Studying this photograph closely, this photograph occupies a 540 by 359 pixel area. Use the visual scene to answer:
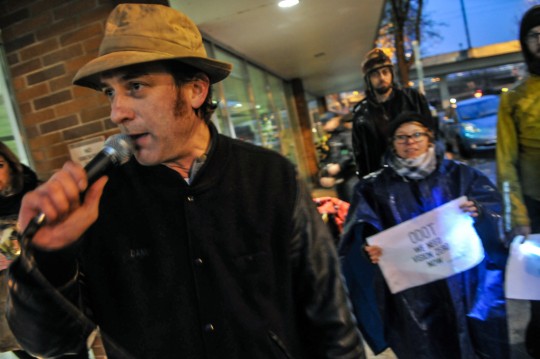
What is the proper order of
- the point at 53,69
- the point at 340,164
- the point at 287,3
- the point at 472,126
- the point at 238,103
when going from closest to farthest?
the point at 53,69 < the point at 287,3 < the point at 340,164 < the point at 238,103 < the point at 472,126

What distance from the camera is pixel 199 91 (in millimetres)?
1493

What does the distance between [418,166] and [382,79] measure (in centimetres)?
165

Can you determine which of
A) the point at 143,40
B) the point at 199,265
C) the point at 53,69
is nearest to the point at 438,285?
the point at 199,265

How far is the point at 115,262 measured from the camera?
4.30 ft

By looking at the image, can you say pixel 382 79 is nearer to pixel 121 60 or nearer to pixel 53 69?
pixel 53 69

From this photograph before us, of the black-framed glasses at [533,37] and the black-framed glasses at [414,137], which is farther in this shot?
the black-framed glasses at [414,137]

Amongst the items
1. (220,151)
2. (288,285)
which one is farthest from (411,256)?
(220,151)

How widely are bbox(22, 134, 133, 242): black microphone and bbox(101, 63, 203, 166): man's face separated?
4 cm

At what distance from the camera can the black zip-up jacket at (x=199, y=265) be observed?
1.30 meters

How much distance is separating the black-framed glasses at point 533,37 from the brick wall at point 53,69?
2.98m

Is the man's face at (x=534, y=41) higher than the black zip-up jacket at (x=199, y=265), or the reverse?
the man's face at (x=534, y=41)

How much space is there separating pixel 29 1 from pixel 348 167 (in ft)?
13.6

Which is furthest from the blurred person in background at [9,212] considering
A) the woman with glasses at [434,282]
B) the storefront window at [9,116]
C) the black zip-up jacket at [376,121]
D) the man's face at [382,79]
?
the man's face at [382,79]

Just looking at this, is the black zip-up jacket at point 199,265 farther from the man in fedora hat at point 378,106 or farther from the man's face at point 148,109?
the man in fedora hat at point 378,106
